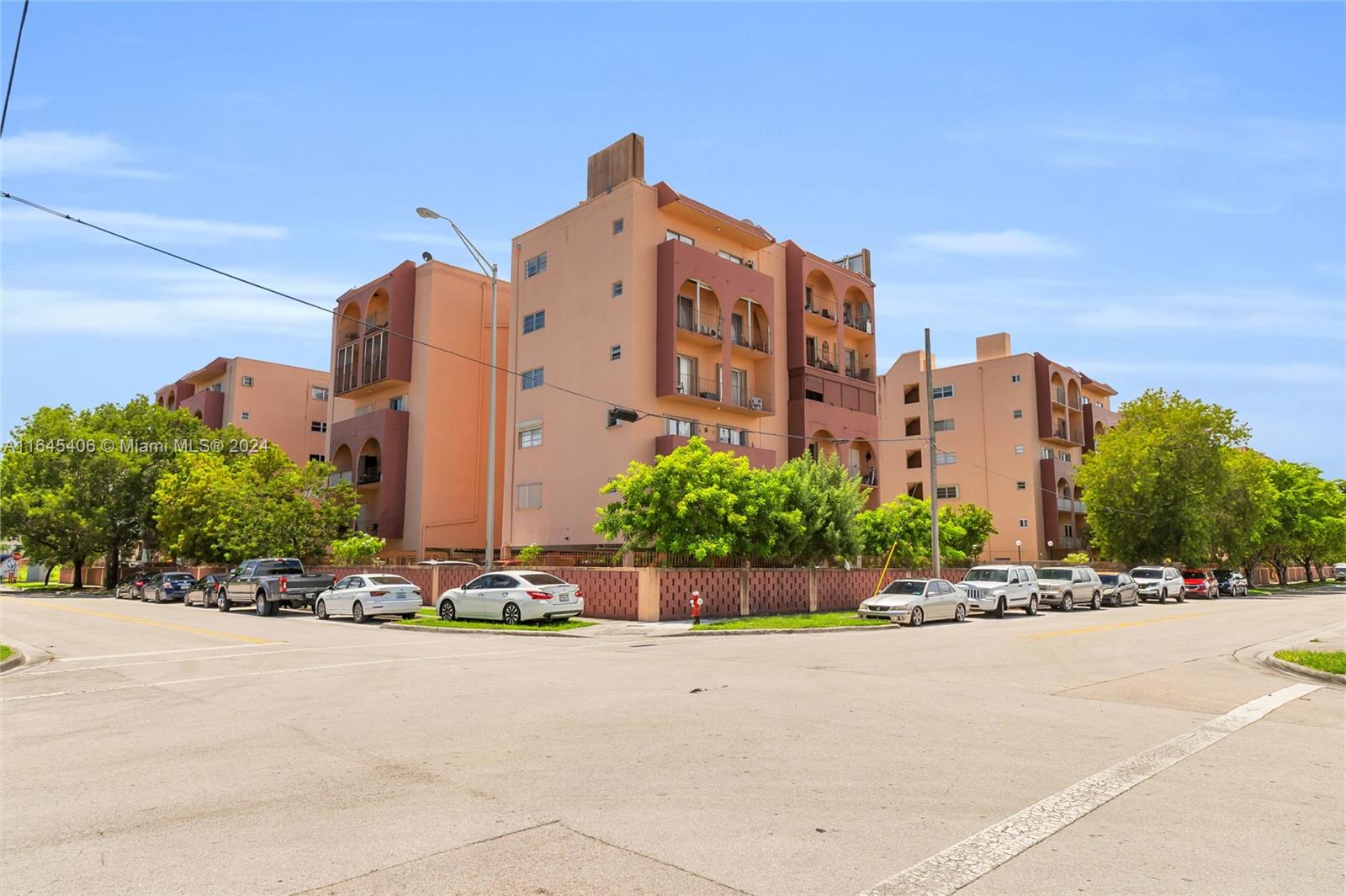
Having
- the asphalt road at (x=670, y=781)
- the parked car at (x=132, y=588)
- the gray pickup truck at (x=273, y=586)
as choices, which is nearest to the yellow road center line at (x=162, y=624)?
A: the gray pickup truck at (x=273, y=586)

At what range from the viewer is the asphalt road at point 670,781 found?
4918mm

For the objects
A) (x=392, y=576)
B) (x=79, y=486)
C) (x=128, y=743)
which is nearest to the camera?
(x=128, y=743)

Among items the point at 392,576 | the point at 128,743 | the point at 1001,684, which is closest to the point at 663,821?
the point at 128,743

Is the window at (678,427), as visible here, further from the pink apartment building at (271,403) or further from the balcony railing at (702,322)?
the pink apartment building at (271,403)

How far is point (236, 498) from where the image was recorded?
42375 millimetres

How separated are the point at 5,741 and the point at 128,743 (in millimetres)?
1435

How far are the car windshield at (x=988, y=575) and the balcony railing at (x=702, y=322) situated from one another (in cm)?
1502

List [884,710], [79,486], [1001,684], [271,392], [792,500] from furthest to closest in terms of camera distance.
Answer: [271,392], [79,486], [792,500], [1001,684], [884,710]

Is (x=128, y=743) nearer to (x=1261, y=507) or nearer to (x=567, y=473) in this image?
(x=567, y=473)

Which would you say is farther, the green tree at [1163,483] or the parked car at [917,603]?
the green tree at [1163,483]

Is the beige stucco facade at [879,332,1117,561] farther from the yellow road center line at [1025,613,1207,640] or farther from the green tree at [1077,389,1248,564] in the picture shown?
the yellow road center line at [1025,613,1207,640]

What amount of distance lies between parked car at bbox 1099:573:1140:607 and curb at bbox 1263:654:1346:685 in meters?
27.3

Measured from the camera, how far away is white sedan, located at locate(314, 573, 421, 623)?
2794 cm

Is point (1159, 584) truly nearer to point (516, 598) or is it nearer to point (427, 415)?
point (516, 598)
